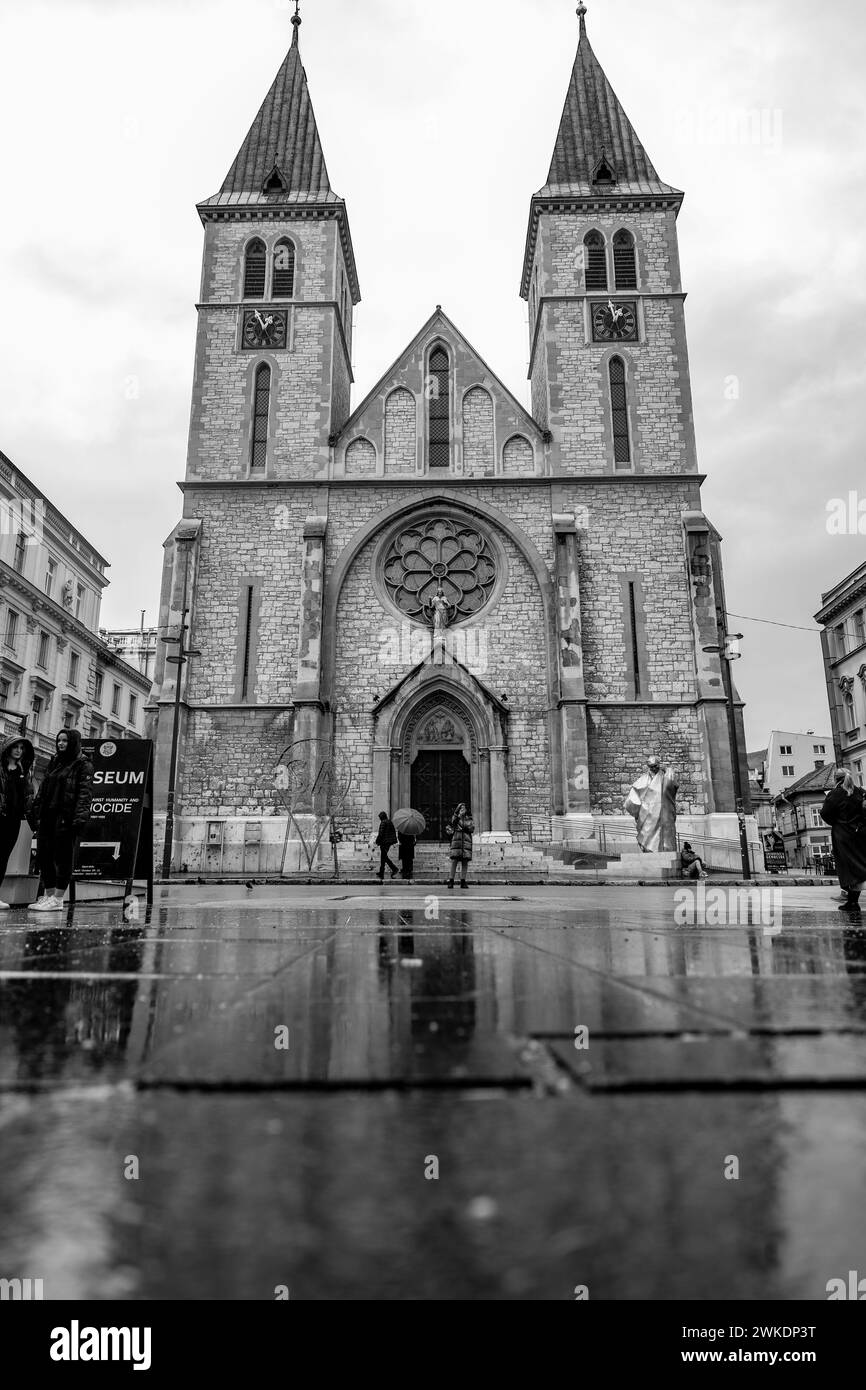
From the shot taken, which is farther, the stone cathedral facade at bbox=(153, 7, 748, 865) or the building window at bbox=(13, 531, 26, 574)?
the building window at bbox=(13, 531, 26, 574)

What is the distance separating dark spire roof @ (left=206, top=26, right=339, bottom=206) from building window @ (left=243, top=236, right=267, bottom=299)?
5.20ft

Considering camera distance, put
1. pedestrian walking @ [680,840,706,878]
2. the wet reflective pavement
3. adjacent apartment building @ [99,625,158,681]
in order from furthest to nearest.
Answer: adjacent apartment building @ [99,625,158,681] < pedestrian walking @ [680,840,706,878] < the wet reflective pavement

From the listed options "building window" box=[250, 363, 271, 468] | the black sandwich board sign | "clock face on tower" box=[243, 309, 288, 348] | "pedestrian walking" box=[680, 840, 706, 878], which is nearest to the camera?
the black sandwich board sign

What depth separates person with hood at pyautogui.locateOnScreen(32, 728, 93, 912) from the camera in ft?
20.4

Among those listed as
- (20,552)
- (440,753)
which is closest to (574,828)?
(440,753)

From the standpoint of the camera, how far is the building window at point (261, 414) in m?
23.3

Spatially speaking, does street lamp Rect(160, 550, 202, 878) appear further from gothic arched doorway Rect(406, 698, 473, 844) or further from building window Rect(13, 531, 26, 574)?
building window Rect(13, 531, 26, 574)

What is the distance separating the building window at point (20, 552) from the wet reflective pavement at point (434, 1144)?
31692 mm

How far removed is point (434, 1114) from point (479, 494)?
2294 centimetres

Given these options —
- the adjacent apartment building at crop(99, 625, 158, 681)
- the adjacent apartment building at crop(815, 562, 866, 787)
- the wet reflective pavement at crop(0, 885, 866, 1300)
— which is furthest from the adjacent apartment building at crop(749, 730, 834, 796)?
the wet reflective pavement at crop(0, 885, 866, 1300)

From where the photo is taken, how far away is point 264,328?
24141 mm

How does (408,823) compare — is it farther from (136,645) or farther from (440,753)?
(136,645)

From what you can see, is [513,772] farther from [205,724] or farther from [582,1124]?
[582,1124]
